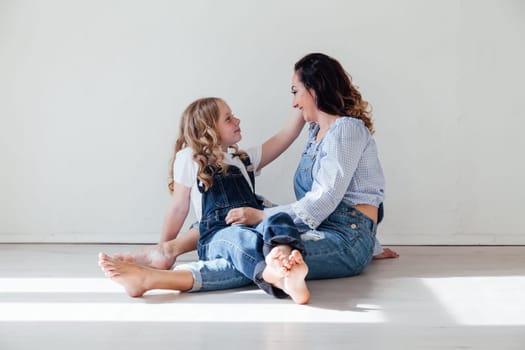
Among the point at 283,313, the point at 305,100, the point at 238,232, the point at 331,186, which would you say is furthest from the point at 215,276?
the point at 305,100

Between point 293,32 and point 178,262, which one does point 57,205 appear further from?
point 293,32

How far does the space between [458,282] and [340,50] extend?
1402mm

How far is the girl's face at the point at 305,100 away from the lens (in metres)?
2.83

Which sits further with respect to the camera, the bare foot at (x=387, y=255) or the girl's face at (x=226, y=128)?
the bare foot at (x=387, y=255)

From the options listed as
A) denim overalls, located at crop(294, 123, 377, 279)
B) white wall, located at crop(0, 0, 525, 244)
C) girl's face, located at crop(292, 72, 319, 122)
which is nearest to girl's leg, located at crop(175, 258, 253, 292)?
denim overalls, located at crop(294, 123, 377, 279)

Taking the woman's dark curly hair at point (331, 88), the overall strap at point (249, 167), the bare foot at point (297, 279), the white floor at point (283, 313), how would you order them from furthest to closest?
the overall strap at point (249, 167) → the woman's dark curly hair at point (331, 88) → the bare foot at point (297, 279) → the white floor at point (283, 313)

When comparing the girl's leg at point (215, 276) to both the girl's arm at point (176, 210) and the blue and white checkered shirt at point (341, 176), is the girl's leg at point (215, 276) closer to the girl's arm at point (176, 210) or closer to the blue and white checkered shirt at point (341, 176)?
the blue and white checkered shirt at point (341, 176)

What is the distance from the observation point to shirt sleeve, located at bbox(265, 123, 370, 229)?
8.54 feet

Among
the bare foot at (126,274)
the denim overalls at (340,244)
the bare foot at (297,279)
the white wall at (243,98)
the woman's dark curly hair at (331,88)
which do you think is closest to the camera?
the bare foot at (297,279)

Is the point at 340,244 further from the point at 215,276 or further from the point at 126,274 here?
the point at 126,274

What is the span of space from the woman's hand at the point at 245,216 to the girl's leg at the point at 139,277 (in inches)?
12.1

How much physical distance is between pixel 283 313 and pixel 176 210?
97cm

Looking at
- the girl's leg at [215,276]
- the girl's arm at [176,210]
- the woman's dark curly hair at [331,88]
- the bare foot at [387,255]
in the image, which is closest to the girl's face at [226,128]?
the girl's arm at [176,210]

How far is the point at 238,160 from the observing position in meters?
2.99
